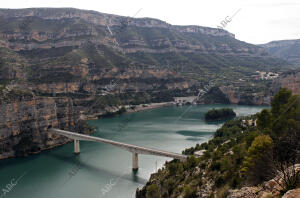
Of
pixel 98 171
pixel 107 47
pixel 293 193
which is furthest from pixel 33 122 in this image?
pixel 107 47

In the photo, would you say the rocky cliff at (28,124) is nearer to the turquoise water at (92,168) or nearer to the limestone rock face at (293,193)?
the turquoise water at (92,168)

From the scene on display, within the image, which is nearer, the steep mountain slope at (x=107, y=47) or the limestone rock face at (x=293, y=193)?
the limestone rock face at (x=293, y=193)

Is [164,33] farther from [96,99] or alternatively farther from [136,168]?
[136,168]

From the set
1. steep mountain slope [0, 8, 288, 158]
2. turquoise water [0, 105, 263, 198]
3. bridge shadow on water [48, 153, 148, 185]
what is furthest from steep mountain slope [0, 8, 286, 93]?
bridge shadow on water [48, 153, 148, 185]

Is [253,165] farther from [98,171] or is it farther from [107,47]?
[107,47]

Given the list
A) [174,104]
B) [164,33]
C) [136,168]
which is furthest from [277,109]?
[164,33]

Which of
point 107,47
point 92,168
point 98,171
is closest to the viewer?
point 98,171

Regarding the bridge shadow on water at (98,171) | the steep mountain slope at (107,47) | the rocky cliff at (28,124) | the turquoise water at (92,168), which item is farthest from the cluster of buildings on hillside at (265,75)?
the bridge shadow on water at (98,171)
